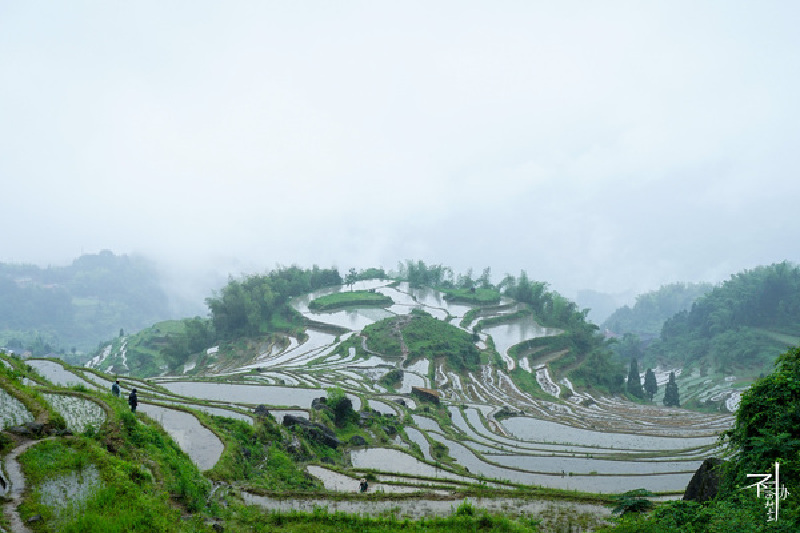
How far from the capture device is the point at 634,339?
10475 cm

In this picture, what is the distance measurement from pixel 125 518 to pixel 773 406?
12047mm

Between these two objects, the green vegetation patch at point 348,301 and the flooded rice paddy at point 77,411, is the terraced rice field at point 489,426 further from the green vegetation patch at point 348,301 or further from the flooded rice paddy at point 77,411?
the green vegetation patch at point 348,301

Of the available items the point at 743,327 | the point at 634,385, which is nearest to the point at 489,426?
the point at 634,385

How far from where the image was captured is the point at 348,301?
78875 mm

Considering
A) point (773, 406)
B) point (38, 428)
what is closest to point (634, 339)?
point (773, 406)

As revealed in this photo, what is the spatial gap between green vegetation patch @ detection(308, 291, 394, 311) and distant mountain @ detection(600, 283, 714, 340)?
111156 millimetres

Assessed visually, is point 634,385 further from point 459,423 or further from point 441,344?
point 459,423

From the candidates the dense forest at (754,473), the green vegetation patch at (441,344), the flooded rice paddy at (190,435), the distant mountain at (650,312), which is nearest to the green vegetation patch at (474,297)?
the green vegetation patch at (441,344)

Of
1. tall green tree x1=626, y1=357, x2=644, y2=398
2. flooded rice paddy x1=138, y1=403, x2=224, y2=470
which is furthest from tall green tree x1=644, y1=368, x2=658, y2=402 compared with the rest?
flooded rice paddy x1=138, y1=403, x2=224, y2=470

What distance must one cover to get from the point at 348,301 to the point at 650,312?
14535cm

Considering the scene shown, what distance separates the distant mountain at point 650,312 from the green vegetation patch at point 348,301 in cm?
11116

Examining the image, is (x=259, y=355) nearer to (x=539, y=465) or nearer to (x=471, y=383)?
(x=471, y=383)

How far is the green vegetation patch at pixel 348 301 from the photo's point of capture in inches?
2987

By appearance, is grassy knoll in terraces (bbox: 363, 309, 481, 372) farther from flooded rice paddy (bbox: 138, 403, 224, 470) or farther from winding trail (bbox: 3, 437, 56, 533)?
winding trail (bbox: 3, 437, 56, 533)
